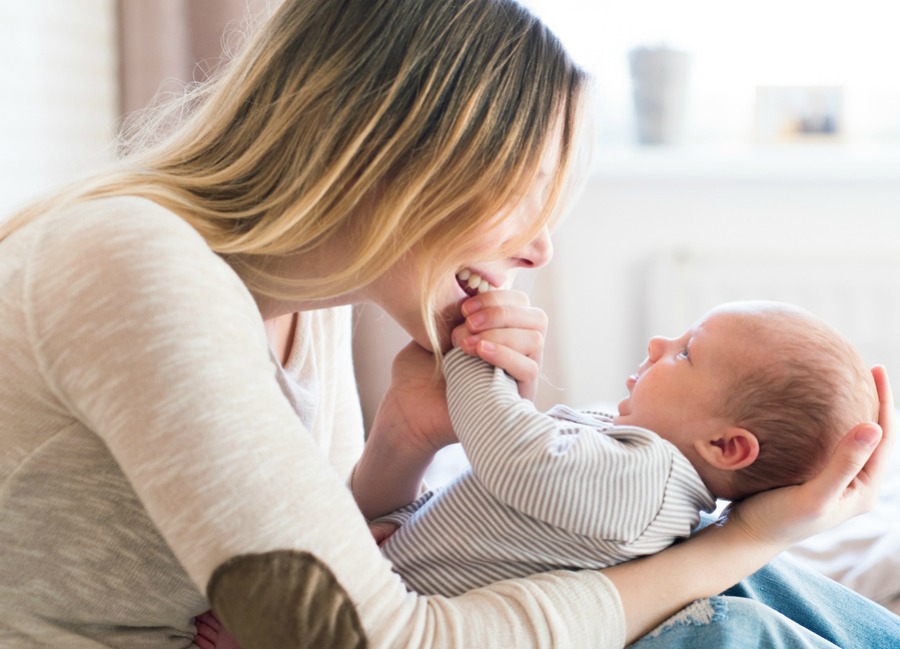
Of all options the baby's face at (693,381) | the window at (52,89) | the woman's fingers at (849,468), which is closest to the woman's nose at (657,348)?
the baby's face at (693,381)

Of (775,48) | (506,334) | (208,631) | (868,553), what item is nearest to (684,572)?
(506,334)

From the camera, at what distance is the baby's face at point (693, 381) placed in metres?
1.14

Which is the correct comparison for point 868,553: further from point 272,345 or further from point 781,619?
point 272,345

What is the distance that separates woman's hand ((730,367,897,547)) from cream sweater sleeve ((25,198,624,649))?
0.35 m

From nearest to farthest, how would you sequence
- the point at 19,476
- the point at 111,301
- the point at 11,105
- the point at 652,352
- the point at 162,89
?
the point at 111,301, the point at 19,476, the point at 652,352, the point at 11,105, the point at 162,89

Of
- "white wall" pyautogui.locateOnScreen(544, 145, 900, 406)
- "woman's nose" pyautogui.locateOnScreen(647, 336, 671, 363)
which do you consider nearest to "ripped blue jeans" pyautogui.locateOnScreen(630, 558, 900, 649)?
"woman's nose" pyautogui.locateOnScreen(647, 336, 671, 363)

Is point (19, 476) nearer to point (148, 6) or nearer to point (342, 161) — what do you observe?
point (342, 161)

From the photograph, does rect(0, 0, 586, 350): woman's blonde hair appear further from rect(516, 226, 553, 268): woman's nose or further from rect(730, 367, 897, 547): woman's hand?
rect(730, 367, 897, 547): woman's hand

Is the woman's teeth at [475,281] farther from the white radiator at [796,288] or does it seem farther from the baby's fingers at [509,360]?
the white radiator at [796,288]

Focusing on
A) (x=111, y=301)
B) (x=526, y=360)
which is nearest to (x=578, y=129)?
(x=526, y=360)

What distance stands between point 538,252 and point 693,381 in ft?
0.78

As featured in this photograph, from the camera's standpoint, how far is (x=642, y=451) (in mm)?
1043

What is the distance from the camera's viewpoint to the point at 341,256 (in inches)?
43.6

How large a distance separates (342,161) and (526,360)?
31 cm
